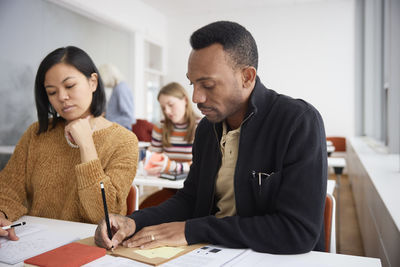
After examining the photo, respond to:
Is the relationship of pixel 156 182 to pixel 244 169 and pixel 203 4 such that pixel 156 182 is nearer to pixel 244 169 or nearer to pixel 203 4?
pixel 244 169

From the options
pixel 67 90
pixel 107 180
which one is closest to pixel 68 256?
pixel 107 180

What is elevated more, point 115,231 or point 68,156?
point 68,156

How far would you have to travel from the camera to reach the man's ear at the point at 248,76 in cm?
114

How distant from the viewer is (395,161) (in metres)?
2.61

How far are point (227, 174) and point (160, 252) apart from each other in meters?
0.40

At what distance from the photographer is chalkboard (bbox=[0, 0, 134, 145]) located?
374cm

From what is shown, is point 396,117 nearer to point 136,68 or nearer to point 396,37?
point 396,37

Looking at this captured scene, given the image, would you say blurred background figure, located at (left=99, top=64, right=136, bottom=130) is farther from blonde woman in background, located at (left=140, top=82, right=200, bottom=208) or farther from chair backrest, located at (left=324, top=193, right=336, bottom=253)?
chair backrest, located at (left=324, top=193, right=336, bottom=253)

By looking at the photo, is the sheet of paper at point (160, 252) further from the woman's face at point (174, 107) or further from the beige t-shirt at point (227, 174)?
the woman's face at point (174, 107)

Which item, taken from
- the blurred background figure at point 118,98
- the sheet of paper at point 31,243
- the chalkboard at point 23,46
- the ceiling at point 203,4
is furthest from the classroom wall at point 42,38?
the sheet of paper at point 31,243

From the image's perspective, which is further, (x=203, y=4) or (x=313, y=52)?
(x=203, y=4)

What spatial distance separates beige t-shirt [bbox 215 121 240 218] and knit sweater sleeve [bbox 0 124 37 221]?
2.59 ft

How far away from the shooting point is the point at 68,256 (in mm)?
904

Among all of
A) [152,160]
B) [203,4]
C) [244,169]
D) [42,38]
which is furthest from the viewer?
[203,4]
